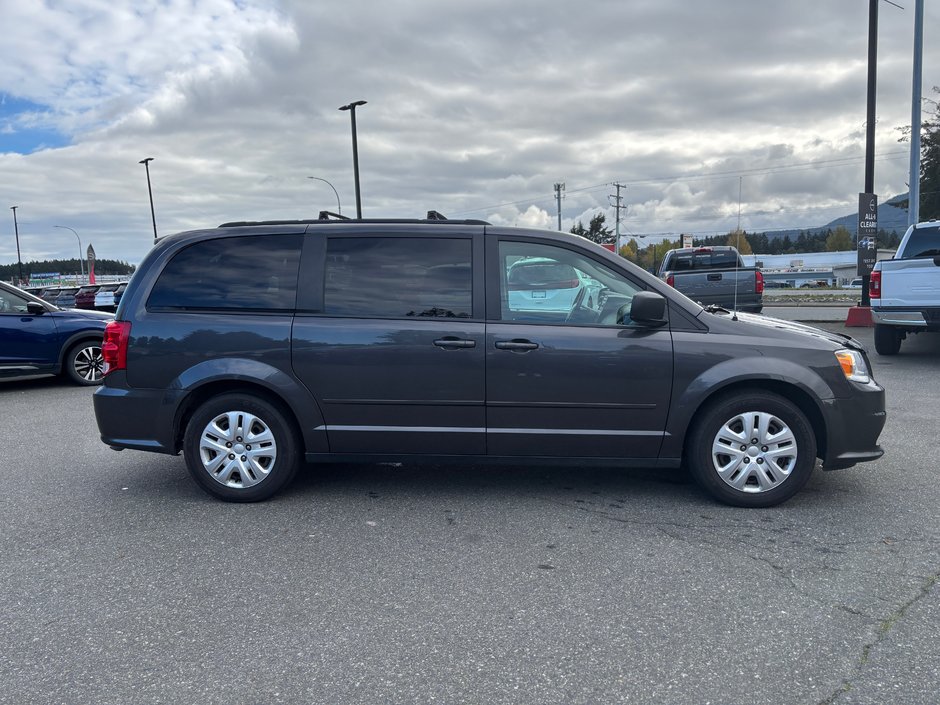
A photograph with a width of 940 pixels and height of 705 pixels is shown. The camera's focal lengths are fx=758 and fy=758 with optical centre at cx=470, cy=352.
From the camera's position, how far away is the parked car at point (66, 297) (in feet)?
106

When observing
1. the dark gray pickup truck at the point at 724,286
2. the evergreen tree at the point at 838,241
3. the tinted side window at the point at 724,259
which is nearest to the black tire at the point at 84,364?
the dark gray pickup truck at the point at 724,286

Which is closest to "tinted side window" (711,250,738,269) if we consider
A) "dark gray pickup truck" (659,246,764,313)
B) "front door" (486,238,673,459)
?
"dark gray pickup truck" (659,246,764,313)

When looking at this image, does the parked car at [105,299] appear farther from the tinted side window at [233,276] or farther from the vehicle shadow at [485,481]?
the vehicle shadow at [485,481]

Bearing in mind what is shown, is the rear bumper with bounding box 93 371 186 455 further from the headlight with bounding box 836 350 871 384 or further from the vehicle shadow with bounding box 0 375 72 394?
the vehicle shadow with bounding box 0 375 72 394

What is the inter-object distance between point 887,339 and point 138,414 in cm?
1061

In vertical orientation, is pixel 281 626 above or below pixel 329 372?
below

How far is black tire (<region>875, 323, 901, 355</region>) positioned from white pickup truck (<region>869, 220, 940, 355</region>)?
0.67 feet

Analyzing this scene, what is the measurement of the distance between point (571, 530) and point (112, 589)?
2.38 metres

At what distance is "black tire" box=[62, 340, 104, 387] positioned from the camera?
10125mm

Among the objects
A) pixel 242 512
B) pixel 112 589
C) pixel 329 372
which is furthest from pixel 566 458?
pixel 112 589

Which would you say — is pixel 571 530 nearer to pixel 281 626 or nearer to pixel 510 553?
pixel 510 553

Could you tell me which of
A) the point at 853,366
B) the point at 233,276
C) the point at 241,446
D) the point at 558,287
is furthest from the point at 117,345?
the point at 853,366

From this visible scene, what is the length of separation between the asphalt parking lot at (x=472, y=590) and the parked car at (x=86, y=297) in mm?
27925

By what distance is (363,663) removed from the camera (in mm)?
2908
